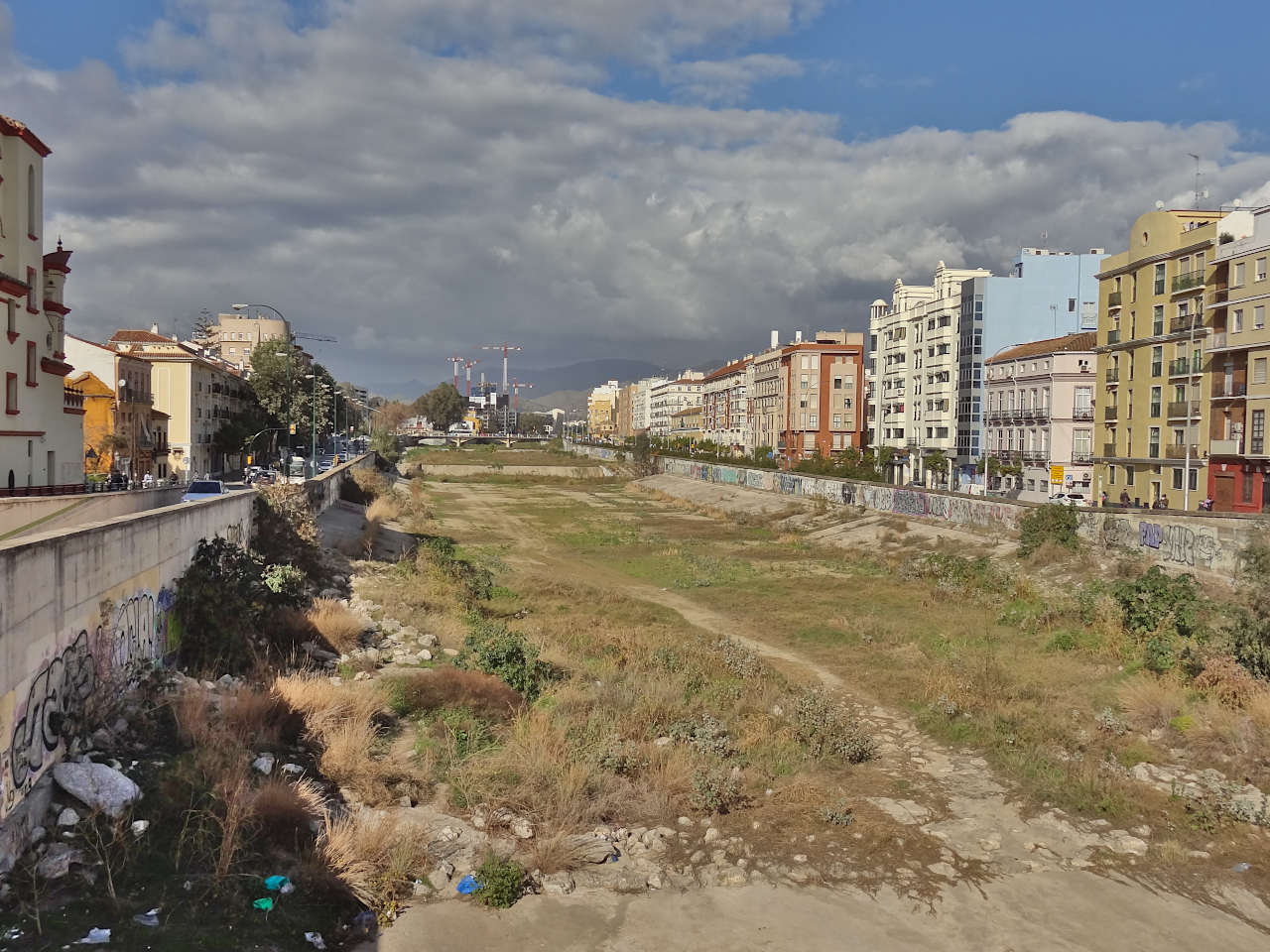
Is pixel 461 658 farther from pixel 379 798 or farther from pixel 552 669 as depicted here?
pixel 379 798

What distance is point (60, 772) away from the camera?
36.3 ft

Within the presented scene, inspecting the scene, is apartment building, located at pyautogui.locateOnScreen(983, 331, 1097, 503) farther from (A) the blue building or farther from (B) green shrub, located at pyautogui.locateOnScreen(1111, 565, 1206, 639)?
(B) green shrub, located at pyautogui.locateOnScreen(1111, 565, 1206, 639)

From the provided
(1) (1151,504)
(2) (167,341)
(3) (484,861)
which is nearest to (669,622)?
(3) (484,861)

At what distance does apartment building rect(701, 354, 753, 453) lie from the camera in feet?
516

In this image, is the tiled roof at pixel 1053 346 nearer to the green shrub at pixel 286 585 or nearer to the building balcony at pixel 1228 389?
the building balcony at pixel 1228 389

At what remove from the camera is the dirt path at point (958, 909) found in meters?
11.2

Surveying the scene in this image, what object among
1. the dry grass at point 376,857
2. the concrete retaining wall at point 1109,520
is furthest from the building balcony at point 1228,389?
the dry grass at point 376,857

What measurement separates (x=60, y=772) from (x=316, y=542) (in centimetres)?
2365

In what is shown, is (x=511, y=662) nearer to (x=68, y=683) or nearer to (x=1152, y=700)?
(x=68, y=683)

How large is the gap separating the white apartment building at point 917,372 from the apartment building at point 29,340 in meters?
73.5

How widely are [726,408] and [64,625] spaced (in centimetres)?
16136

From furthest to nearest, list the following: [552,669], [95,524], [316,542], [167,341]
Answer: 1. [167,341]
2. [316,542]
3. [552,669]
4. [95,524]

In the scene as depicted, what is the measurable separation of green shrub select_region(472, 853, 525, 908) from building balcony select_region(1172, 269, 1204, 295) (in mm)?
56366

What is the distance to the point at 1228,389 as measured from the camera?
5044 centimetres
